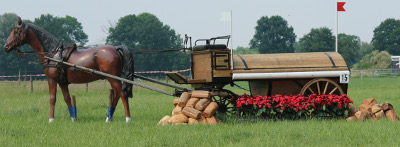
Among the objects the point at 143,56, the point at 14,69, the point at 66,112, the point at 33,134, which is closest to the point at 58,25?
the point at 14,69

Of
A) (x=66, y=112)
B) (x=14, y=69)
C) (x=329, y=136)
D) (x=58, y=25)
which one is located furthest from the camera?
(x=58, y=25)

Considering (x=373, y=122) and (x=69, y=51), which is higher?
(x=69, y=51)

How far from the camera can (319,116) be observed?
903 cm

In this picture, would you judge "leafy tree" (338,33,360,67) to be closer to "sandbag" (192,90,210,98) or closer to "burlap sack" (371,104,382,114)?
"burlap sack" (371,104,382,114)

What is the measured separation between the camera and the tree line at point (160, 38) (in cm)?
5359

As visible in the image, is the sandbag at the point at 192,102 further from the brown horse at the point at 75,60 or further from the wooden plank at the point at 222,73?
the brown horse at the point at 75,60

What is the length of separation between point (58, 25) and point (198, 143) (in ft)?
179

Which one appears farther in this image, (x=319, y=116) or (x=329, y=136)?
(x=319, y=116)

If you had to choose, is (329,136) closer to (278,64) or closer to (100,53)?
(278,64)

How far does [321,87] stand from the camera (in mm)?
9500

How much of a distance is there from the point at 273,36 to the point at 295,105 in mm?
64904

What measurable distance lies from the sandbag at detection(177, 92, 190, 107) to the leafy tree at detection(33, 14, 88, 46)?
158 feet

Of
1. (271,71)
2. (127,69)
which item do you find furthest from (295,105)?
(127,69)

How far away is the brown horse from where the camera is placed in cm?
923
